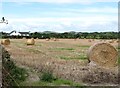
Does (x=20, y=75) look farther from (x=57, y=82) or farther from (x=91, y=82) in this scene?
(x=91, y=82)

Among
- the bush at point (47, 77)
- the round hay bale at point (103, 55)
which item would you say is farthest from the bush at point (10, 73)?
the round hay bale at point (103, 55)

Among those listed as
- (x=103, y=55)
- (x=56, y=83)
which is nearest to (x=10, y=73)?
→ (x=56, y=83)

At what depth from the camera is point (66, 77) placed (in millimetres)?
12117

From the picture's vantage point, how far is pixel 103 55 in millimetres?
16422

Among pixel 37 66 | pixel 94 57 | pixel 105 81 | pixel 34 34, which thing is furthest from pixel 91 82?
pixel 34 34

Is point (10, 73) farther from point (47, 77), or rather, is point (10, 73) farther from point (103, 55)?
point (103, 55)

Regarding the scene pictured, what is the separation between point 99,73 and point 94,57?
4.35 metres

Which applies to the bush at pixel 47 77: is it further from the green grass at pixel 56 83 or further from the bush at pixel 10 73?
the bush at pixel 10 73

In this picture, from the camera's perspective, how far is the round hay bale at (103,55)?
16312mm

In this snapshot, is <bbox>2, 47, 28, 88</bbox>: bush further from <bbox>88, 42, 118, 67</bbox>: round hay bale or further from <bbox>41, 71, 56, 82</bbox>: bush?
<bbox>88, 42, 118, 67</bbox>: round hay bale

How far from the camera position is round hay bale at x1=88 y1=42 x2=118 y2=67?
53.5 ft

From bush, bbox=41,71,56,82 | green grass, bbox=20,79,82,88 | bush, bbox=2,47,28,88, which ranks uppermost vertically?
bush, bbox=2,47,28,88

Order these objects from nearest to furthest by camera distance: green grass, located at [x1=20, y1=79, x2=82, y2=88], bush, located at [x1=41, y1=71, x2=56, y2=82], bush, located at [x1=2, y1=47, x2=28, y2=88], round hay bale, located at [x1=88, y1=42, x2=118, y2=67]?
1. bush, located at [x1=2, y1=47, x2=28, y2=88]
2. green grass, located at [x1=20, y1=79, x2=82, y2=88]
3. bush, located at [x1=41, y1=71, x2=56, y2=82]
4. round hay bale, located at [x1=88, y1=42, x2=118, y2=67]

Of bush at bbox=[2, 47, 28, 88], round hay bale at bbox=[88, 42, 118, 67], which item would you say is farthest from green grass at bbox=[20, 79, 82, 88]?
round hay bale at bbox=[88, 42, 118, 67]
